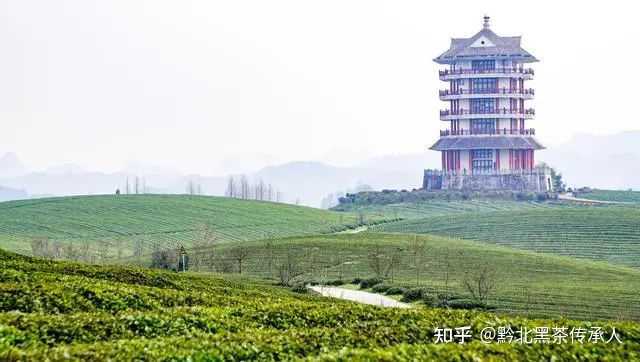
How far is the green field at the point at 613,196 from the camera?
162m

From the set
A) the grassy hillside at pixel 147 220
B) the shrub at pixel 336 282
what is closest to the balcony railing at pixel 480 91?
the grassy hillside at pixel 147 220

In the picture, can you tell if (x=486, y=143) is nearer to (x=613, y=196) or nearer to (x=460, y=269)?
(x=613, y=196)

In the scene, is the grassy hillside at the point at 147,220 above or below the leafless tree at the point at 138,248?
above

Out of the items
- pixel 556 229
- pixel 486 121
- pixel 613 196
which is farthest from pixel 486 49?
pixel 556 229

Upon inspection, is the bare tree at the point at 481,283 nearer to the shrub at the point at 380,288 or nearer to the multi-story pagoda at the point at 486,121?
the shrub at the point at 380,288

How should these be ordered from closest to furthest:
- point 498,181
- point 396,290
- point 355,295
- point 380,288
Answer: point 355,295 → point 396,290 → point 380,288 → point 498,181

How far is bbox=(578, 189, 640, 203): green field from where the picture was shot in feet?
532

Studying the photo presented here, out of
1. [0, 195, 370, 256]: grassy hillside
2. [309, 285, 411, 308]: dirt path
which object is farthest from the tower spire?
[309, 285, 411, 308]: dirt path

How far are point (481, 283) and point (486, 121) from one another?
343 feet

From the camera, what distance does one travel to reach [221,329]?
33.5m

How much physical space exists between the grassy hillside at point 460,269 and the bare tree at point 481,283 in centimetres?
35

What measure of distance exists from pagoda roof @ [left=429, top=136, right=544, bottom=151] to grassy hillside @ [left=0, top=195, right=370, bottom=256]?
94.3 feet

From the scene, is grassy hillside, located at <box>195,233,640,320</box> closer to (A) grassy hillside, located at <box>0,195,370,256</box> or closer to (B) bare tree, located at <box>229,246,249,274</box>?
(B) bare tree, located at <box>229,246,249,274</box>

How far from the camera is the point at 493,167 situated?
16762cm
